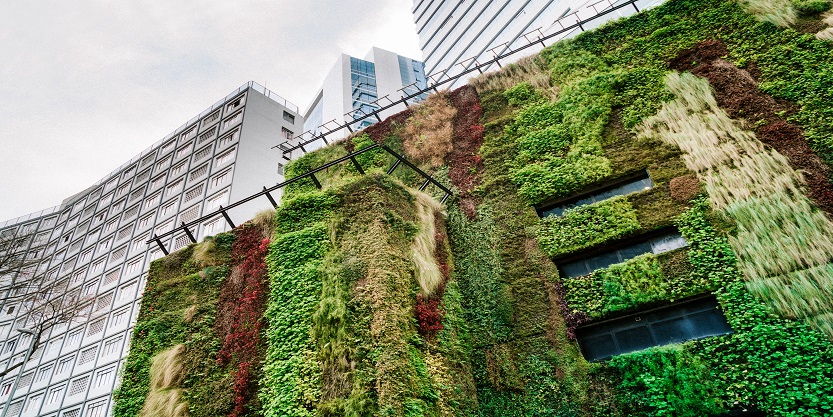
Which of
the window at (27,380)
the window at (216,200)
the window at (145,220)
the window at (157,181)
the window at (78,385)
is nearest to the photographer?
the window at (78,385)

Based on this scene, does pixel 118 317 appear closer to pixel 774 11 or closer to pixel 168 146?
pixel 168 146

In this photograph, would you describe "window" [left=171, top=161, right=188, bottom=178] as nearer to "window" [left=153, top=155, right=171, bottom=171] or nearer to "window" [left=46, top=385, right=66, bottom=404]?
"window" [left=153, top=155, right=171, bottom=171]

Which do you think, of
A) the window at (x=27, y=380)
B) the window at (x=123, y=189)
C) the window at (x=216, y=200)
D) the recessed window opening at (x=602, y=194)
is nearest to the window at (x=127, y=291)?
the window at (x=216, y=200)

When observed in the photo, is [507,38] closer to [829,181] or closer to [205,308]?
[829,181]

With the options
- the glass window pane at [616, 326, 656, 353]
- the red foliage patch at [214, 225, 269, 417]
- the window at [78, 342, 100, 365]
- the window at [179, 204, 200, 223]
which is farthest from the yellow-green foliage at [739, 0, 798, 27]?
the window at [78, 342, 100, 365]

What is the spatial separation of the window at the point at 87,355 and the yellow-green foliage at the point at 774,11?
4590 centimetres

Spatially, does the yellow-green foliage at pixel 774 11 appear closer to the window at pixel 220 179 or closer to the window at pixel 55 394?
the window at pixel 220 179

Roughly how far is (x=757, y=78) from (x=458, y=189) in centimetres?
934

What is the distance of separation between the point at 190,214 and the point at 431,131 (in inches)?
1098

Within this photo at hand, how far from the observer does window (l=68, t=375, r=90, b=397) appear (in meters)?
32.5

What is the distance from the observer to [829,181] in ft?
31.2

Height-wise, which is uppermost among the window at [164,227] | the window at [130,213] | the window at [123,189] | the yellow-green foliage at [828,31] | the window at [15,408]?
the window at [123,189]

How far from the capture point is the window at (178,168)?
39.9 metres

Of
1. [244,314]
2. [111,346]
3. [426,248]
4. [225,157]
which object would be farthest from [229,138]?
[426,248]
